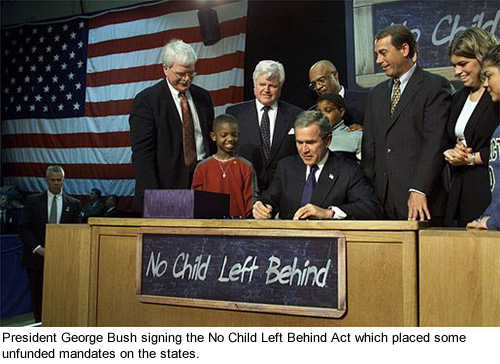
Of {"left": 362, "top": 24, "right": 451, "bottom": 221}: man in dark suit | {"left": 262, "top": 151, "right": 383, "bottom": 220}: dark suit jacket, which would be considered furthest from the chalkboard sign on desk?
{"left": 362, "top": 24, "right": 451, "bottom": 221}: man in dark suit

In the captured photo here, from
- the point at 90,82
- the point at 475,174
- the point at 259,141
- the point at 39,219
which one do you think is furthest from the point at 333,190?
the point at 90,82

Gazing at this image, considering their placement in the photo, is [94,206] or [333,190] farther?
[94,206]

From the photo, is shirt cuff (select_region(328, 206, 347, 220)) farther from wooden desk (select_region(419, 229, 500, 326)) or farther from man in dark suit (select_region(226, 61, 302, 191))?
man in dark suit (select_region(226, 61, 302, 191))

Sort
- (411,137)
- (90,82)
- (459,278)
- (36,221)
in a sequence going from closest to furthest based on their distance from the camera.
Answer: (459,278) < (411,137) < (36,221) < (90,82)

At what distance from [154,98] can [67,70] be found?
3.81 metres

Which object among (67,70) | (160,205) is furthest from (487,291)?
(67,70)

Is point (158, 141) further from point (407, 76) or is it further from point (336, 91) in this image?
point (407, 76)

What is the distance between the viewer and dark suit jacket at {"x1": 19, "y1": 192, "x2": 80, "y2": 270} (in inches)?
161

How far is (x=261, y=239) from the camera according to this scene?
159 cm

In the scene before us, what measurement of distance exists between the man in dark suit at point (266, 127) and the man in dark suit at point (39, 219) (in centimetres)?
208

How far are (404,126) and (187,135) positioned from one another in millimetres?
1112

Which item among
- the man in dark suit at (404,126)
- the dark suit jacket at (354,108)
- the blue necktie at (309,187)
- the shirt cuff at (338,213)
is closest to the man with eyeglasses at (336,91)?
the dark suit jacket at (354,108)

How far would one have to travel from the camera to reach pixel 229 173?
255 cm
